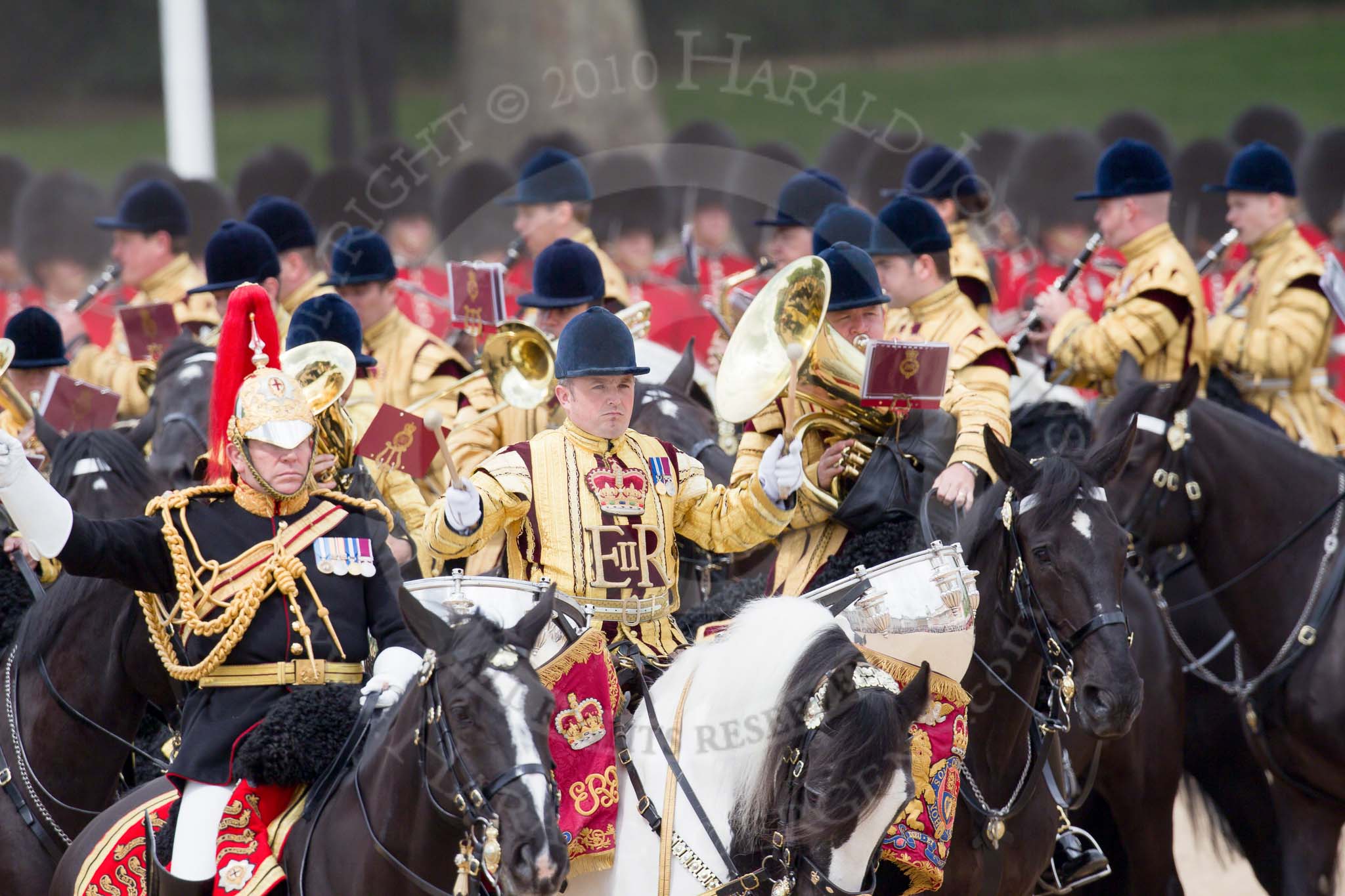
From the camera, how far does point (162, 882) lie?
411 cm

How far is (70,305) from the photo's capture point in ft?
29.5

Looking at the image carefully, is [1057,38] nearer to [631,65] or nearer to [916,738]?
[631,65]

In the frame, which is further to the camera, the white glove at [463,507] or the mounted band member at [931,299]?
the mounted band member at [931,299]

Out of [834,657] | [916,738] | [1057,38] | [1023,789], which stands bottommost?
[1023,789]

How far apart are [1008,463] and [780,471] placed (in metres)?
0.60

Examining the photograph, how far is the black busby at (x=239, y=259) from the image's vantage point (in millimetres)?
6555

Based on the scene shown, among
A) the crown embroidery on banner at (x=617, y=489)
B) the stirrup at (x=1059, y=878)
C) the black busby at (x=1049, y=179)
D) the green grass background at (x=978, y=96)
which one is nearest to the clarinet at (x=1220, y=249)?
the stirrup at (x=1059, y=878)

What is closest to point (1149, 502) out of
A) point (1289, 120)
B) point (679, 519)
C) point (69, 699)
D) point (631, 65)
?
point (679, 519)

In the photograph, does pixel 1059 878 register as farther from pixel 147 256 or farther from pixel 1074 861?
pixel 147 256

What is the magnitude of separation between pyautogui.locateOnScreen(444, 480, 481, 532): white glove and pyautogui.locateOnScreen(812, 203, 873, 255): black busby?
206 cm

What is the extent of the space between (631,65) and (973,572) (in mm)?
13587

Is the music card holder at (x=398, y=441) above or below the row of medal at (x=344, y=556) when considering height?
above

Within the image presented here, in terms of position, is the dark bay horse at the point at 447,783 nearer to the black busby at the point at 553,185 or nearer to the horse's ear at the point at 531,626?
the horse's ear at the point at 531,626

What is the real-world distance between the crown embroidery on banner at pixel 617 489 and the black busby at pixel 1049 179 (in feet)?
27.2
